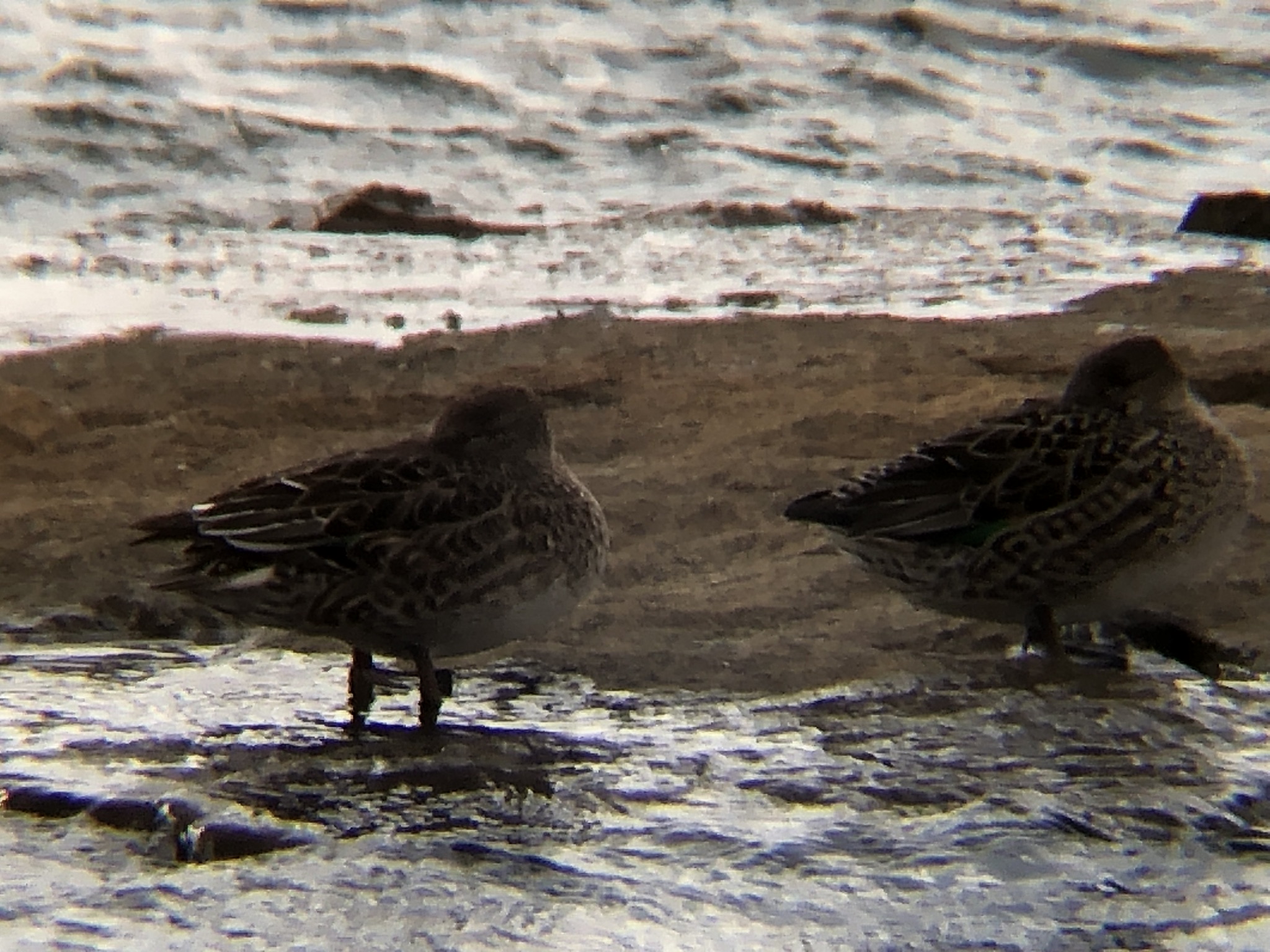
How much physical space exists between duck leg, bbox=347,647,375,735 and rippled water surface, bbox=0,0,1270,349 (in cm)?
445

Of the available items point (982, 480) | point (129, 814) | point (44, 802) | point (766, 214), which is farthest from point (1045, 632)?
point (766, 214)

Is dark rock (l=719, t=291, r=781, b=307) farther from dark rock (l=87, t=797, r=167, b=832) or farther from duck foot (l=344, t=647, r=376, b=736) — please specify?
dark rock (l=87, t=797, r=167, b=832)

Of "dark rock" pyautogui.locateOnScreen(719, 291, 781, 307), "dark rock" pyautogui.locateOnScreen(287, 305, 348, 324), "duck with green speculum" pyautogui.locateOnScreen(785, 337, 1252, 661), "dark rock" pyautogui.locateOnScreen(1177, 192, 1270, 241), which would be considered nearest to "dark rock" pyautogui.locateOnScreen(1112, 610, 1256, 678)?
"duck with green speculum" pyautogui.locateOnScreen(785, 337, 1252, 661)

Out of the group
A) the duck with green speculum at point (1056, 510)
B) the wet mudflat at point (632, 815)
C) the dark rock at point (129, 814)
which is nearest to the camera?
the wet mudflat at point (632, 815)

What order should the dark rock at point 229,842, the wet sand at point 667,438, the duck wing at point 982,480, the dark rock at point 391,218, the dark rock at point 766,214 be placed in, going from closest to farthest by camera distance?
the dark rock at point 229,842, the duck wing at point 982,480, the wet sand at point 667,438, the dark rock at point 391,218, the dark rock at point 766,214

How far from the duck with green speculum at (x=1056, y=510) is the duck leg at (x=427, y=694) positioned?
1.27m

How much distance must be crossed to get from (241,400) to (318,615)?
10.3 ft

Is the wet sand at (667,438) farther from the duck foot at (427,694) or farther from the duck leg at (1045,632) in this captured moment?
the duck foot at (427,694)

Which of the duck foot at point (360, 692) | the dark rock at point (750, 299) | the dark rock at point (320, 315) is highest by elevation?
the dark rock at point (750, 299)

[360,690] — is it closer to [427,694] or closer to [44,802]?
[427,694]

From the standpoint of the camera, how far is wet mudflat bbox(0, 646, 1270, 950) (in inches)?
159

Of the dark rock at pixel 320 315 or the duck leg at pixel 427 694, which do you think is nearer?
the duck leg at pixel 427 694

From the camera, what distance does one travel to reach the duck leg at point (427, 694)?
5.25m

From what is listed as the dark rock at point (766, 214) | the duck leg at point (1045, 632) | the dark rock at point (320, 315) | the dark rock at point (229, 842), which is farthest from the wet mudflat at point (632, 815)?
the dark rock at point (766, 214)
